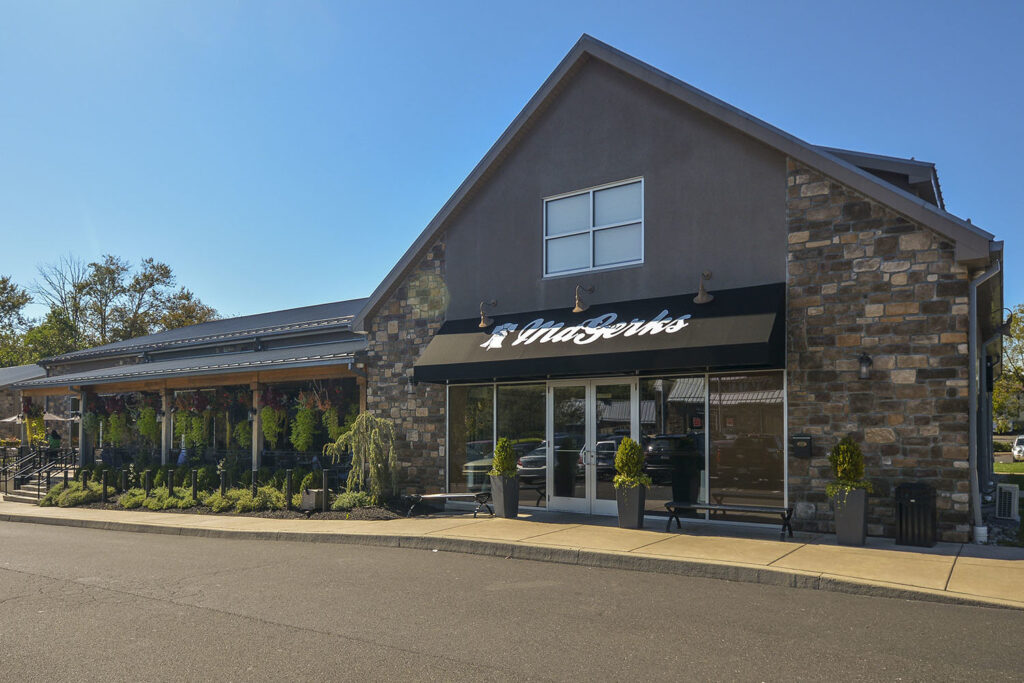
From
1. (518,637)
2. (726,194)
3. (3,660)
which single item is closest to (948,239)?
(726,194)

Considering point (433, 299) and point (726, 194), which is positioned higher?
Result: point (726, 194)

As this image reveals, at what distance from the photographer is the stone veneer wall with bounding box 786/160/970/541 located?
10.2 m

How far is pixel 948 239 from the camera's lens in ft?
33.6

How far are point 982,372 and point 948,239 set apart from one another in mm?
5623

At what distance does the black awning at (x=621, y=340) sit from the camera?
436 inches

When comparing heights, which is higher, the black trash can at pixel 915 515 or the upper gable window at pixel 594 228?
the upper gable window at pixel 594 228

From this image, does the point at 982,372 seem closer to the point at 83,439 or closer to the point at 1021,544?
the point at 1021,544

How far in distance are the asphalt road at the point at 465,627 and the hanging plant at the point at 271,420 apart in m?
9.34

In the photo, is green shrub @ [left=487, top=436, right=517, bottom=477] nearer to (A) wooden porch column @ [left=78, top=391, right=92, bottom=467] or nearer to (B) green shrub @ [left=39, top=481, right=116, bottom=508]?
(B) green shrub @ [left=39, top=481, right=116, bottom=508]

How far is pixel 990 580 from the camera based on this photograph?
313 inches

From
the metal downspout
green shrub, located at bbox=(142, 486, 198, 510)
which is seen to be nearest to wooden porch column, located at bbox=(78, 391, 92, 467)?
green shrub, located at bbox=(142, 486, 198, 510)

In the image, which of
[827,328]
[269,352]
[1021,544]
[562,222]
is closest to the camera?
[1021,544]

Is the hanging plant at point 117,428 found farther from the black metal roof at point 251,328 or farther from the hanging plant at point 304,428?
the hanging plant at point 304,428

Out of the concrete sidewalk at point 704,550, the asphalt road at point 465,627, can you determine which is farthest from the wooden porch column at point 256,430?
the asphalt road at point 465,627
